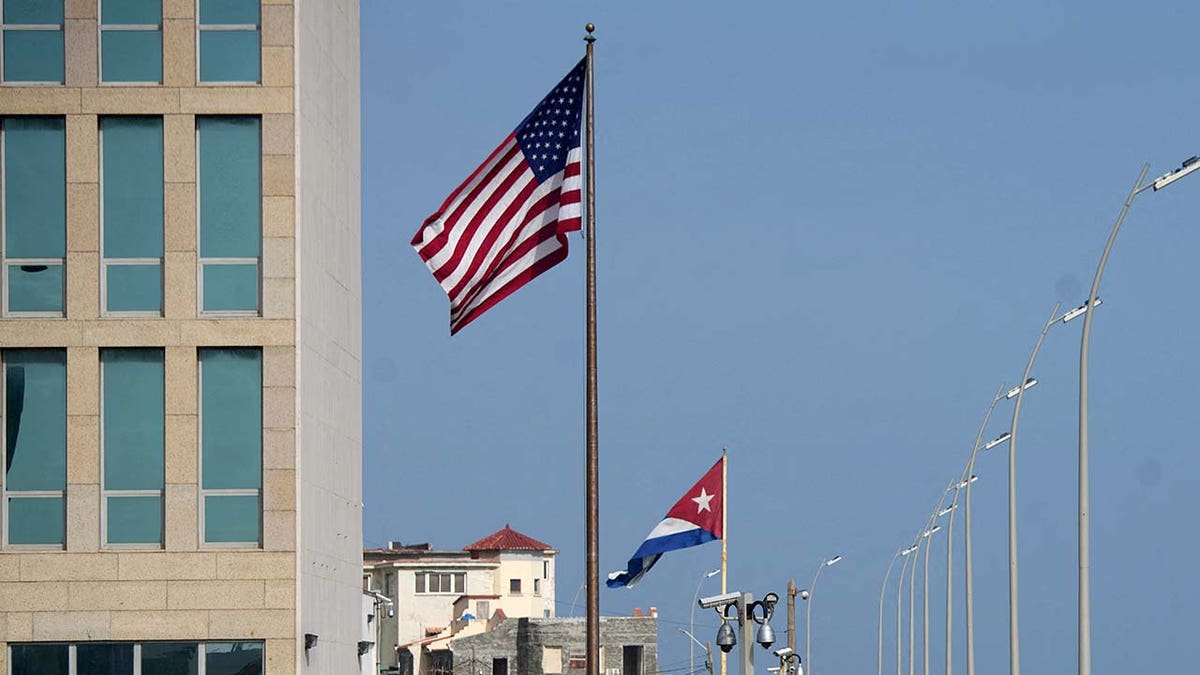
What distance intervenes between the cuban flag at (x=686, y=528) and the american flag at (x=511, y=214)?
324 inches

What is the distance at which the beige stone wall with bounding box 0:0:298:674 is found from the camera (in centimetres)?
3200

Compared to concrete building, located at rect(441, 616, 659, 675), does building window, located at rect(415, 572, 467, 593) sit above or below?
above

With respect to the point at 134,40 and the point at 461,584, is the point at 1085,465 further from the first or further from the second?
the point at 461,584

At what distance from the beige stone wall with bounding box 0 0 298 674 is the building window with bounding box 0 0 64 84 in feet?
0.75

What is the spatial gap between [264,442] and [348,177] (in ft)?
25.5

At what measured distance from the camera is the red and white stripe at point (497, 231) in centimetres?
2519

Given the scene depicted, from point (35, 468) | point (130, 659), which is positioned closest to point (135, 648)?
point (130, 659)

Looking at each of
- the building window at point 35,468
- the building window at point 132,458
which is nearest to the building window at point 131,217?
the building window at point 132,458

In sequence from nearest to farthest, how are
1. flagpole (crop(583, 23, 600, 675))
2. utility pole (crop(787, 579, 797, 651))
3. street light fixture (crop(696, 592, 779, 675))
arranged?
flagpole (crop(583, 23, 600, 675))
street light fixture (crop(696, 592, 779, 675))
utility pole (crop(787, 579, 797, 651))

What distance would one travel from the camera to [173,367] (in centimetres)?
3228

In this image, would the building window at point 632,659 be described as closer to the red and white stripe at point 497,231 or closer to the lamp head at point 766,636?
the lamp head at point 766,636

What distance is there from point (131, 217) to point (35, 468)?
3.92 m

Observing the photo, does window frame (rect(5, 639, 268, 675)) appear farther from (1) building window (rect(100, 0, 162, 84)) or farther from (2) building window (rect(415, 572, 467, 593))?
(2) building window (rect(415, 572, 467, 593))

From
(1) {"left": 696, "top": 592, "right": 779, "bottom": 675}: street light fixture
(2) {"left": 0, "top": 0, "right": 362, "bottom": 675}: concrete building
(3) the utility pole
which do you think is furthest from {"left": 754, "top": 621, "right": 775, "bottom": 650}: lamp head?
(3) the utility pole
